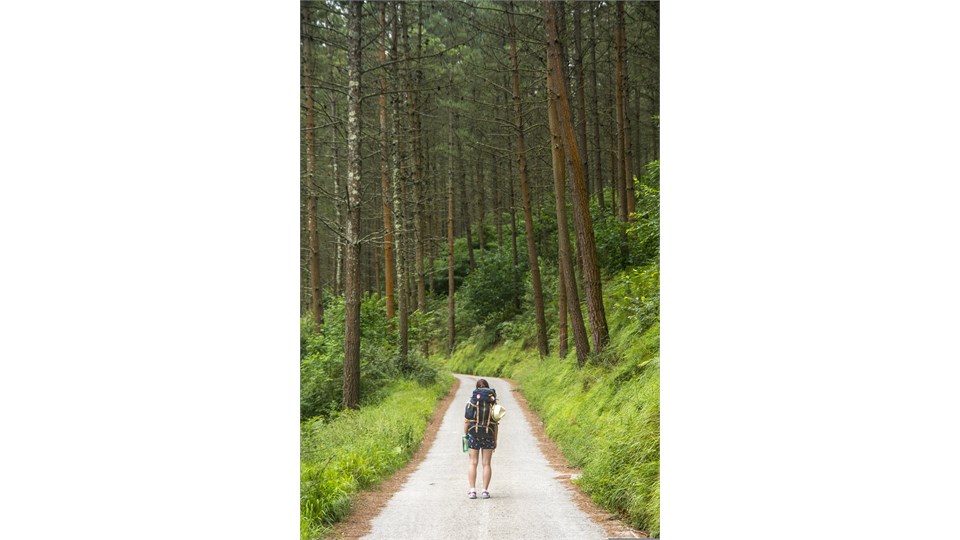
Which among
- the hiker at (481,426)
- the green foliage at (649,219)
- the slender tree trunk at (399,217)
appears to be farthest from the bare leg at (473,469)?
the slender tree trunk at (399,217)

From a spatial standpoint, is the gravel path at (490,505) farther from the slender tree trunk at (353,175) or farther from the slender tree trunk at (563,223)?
the slender tree trunk at (563,223)

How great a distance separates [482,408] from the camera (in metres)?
7.78

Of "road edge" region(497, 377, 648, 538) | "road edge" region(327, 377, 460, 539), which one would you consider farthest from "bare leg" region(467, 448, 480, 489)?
"road edge" region(497, 377, 648, 538)

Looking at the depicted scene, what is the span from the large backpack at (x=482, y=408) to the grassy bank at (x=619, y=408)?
148cm

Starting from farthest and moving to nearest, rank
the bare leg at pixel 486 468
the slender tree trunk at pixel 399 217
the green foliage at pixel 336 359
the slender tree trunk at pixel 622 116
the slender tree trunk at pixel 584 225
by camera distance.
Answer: the slender tree trunk at pixel 399 217
the slender tree trunk at pixel 622 116
the green foliage at pixel 336 359
the slender tree trunk at pixel 584 225
the bare leg at pixel 486 468

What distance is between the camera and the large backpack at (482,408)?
773 centimetres

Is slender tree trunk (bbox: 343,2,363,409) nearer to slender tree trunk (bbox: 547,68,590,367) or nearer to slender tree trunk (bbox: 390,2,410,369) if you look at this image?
slender tree trunk (bbox: 547,68,590,367)

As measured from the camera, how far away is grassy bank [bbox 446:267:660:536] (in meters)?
6.43

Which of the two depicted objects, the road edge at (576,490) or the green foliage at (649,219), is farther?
the green foliage at (649,219)

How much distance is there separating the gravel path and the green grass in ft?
1.60

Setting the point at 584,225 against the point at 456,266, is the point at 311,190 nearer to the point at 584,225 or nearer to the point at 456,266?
the point at 584,225

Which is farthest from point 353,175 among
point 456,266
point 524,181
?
point 456,266

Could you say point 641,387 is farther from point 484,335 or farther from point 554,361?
point 484,335
